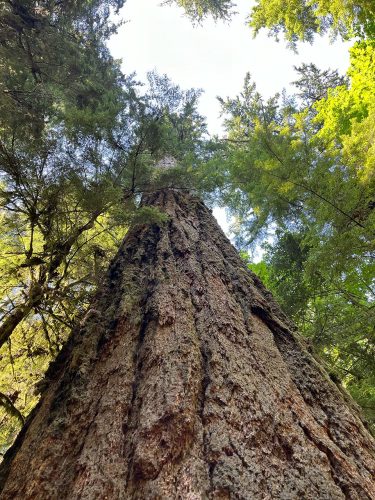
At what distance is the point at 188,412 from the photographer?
5.96 ft

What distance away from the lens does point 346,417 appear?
212cm

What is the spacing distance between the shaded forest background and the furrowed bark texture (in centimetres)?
62

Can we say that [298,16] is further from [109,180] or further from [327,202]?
[109,180]

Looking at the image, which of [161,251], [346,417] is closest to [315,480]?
[346,417]

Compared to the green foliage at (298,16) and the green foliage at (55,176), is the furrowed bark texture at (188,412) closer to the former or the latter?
the green foliage at (55,176)

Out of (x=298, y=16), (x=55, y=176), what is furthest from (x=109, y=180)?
(x=298, y=16)

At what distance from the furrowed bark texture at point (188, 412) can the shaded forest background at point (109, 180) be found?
2.03ft

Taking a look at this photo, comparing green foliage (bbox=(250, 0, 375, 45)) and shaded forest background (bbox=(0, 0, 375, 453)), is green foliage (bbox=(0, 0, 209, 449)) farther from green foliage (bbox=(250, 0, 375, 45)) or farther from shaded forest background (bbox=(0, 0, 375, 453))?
green foliage (bbox=(250, 0, 375, 45))

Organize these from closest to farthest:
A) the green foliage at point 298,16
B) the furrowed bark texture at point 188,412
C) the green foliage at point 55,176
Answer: the furrowed bark texture at point 188,412, the green foliage at point 55,176, the green foliage at point 298,16

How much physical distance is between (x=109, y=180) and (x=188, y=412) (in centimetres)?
308

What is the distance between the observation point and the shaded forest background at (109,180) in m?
4.44

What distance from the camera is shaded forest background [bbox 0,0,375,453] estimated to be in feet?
14.6

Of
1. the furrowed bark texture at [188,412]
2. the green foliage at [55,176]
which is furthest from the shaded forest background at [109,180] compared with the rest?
the furrowed bark texture at [188,412]

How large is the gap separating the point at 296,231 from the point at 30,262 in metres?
6.88
